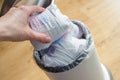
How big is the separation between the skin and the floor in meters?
0.66

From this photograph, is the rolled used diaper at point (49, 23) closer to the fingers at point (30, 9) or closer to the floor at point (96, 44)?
the fingers at point (30, 9)

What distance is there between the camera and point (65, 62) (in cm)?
113

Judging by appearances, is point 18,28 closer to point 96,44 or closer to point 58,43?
point 58,43

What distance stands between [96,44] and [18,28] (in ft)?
2.63

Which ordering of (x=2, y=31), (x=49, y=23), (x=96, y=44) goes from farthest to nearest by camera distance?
1. (x=96, y=44)
2. (x=49, y=23)
3. (x=2, y=31)

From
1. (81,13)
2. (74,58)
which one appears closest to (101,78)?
(74,58)

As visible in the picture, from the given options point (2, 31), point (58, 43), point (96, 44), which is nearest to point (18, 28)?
point (2, 31)

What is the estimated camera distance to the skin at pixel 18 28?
0.95 meters

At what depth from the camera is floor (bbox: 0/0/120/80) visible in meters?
1.59

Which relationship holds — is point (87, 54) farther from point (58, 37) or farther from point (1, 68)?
point (1, 68)

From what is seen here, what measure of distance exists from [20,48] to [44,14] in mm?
776

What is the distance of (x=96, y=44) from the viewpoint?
1.65 m

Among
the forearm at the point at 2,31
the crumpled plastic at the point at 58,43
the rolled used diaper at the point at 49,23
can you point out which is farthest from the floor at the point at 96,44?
the forearm at the point at 2,31

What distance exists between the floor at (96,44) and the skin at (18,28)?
660mm
